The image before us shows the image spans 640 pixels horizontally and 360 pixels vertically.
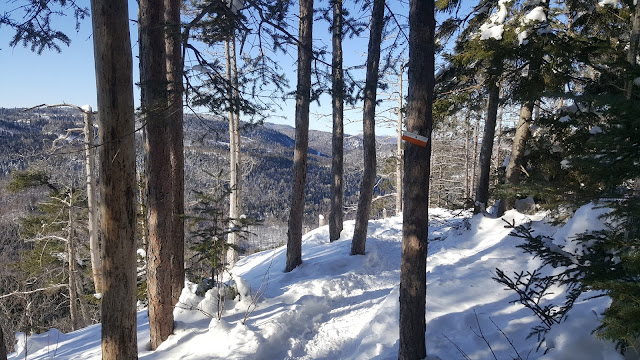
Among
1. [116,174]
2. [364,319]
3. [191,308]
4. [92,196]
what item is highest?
[116,174]

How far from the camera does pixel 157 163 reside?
448cm

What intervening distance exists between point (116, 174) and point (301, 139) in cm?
470

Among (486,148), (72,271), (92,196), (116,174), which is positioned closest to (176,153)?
(116,174)

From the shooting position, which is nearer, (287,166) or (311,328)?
(311,328)

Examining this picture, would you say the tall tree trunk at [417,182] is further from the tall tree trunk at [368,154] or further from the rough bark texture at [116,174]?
the tall tree trunk at [368,154]

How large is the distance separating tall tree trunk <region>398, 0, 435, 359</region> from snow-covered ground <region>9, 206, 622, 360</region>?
1.63 ft


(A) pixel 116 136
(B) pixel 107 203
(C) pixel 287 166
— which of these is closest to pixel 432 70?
(A) pixel 116 136

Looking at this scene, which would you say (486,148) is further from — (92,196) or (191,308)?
(92,196)

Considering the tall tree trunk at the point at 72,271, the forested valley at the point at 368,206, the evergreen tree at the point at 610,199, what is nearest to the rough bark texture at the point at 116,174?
the forested valley at the point at 368,206

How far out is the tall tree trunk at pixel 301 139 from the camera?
7.22 m

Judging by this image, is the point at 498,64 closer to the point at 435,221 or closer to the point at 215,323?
the point at 435,221

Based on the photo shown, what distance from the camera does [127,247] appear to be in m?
3.33

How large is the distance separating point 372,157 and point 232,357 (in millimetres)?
5691

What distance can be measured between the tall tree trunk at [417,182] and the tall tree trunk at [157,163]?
9.82 ft
